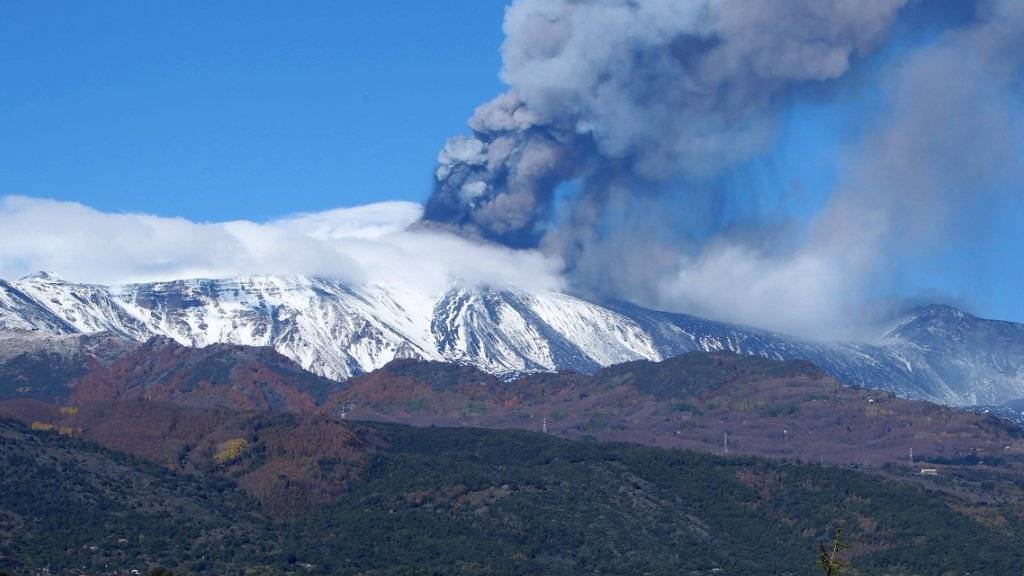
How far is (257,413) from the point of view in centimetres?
18762

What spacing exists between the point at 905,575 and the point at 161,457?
194 ft

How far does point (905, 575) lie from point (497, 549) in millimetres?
27059

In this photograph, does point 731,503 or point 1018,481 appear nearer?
point 731,503

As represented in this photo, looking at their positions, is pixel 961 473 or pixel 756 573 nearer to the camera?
pixel 756 573

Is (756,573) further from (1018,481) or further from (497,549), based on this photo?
(1018,481)

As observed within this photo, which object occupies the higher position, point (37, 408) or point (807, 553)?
point (37, 408)

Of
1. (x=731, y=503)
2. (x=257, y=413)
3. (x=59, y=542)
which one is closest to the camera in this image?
(x=59, y=542)

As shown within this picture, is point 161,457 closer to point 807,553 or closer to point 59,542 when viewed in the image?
point 59,542

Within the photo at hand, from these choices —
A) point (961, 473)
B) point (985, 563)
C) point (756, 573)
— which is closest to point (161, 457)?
point (756, 573)

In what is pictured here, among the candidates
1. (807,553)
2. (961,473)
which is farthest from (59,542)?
(961,473)

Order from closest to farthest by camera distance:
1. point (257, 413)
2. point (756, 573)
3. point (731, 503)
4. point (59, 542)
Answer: point (59, 542) → point (756, 573) → point (731, 503) → point (257, 413)

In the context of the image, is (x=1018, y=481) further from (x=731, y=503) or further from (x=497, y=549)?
(x=497, y=549)

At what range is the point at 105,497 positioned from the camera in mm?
144125

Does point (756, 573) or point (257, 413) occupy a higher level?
point (257, 413)
